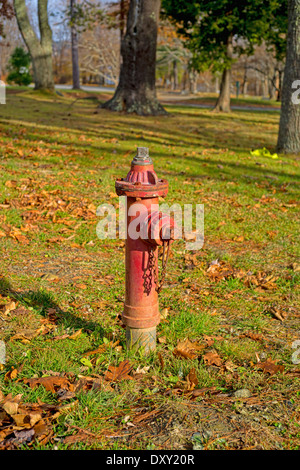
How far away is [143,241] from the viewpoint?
266cm

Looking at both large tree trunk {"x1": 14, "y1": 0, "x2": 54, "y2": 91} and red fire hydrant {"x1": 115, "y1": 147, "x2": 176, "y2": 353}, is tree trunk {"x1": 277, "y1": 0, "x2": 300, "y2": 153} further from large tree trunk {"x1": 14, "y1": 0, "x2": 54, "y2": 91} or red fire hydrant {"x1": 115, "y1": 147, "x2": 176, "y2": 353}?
large tree trunk {"x1": 14, "y1": 0, "x2": 54, "y2": 91}

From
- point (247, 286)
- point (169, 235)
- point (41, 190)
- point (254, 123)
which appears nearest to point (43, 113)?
point (254, 123)

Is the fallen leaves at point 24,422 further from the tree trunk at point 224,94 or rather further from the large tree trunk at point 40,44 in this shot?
the large tree trunk at point 40,44

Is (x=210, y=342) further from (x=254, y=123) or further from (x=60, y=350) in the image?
(x=254, y=123)

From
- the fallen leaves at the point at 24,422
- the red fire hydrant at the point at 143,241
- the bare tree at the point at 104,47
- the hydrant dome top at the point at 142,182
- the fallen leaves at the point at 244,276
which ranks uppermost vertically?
the bare tree at the point at 104,47

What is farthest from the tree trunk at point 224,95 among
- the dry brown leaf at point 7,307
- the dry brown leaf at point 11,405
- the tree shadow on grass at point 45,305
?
the dry brown leaf at point 11,405

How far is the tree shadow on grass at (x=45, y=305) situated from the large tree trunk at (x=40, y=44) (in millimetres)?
19366

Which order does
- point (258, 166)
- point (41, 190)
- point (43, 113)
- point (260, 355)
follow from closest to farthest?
point (260, 355) → point (41, 190) → point (258, 166) → point (43, 113)

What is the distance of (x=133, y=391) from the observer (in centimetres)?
259

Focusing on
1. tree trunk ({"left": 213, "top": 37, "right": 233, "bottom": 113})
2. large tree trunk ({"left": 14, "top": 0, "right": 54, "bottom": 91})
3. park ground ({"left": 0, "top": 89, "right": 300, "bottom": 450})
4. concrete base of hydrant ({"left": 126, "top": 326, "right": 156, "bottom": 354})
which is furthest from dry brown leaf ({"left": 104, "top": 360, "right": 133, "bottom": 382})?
large tree trunk ({"left": 14, "top": 0, "right": 54, "bottom": 91})

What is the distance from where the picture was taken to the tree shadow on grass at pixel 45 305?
3.27 metres

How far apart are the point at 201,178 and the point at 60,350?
5.21m

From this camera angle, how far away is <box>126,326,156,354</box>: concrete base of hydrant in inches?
113

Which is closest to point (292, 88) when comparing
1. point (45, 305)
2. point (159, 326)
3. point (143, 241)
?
point (159, 326)
